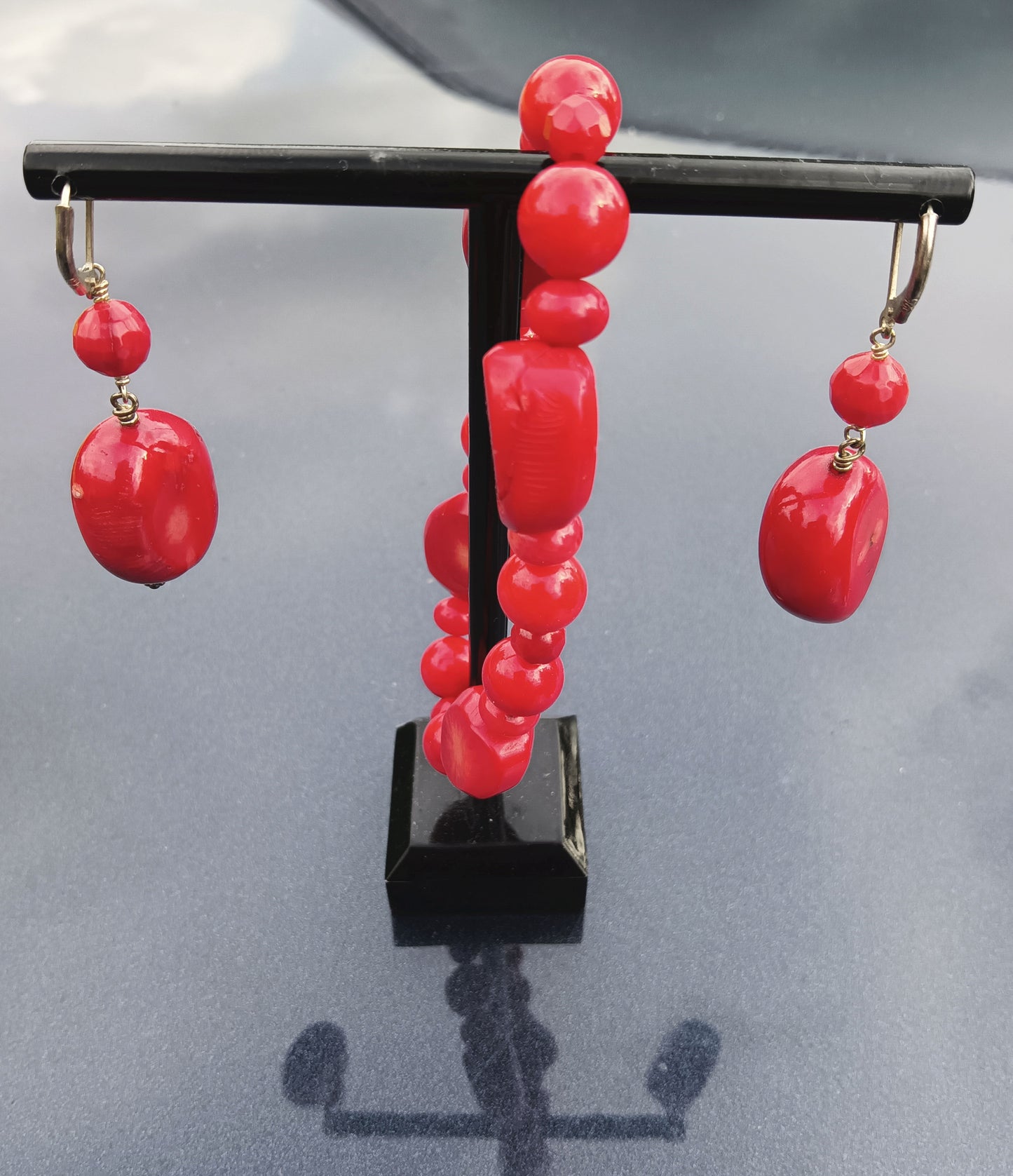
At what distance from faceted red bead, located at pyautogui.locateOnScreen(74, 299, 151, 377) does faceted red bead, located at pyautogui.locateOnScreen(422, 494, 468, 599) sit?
202mm

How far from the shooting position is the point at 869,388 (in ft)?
1.57

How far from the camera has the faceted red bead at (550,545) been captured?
495mm

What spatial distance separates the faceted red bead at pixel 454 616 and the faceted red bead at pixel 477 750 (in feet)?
0.16

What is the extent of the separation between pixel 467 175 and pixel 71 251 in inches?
6.4

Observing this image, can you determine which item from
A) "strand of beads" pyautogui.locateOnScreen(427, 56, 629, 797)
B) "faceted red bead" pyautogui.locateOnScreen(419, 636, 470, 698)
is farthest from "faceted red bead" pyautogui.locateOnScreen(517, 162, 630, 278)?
"faceted red bead" pyautogui.locateOnScreen(419, 636, 470, 698)

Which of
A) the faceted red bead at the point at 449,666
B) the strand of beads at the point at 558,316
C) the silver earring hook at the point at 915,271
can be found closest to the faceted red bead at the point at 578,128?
the strand of beads at the point at 558,316

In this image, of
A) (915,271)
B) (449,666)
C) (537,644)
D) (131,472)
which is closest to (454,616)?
(449,666)

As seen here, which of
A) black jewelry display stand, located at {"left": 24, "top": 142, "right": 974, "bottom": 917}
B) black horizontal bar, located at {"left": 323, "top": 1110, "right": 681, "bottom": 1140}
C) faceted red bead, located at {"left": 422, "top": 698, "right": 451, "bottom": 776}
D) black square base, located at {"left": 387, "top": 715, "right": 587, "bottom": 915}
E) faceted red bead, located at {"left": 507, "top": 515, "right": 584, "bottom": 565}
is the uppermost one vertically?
black jewelry display stand, located at {"left": 24, "top": 142, "right": 974, "bottom": 917}

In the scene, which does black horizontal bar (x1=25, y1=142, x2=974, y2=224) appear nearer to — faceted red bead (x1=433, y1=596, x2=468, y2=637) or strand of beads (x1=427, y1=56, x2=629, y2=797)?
strand of beads (x1=427, y1=56, x2=629, y2=797)

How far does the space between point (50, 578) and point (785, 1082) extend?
28.4 inches

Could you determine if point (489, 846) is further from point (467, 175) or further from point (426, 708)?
point (467, 175)

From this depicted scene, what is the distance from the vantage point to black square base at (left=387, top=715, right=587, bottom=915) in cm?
70

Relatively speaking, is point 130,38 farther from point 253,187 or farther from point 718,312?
point 253,187

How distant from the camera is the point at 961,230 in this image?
1459 mm
